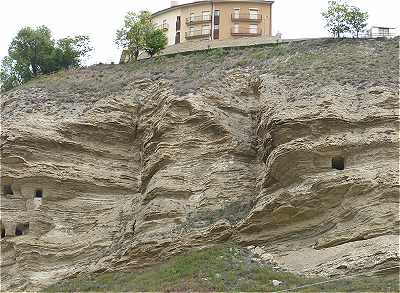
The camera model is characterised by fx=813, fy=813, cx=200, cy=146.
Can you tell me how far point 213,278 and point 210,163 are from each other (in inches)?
301

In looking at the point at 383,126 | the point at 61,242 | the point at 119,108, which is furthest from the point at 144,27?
the point at 383,126

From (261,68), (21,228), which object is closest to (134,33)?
(261,68)

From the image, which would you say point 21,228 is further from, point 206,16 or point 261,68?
point 206,16

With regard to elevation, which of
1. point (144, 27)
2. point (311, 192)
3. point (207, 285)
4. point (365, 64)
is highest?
point (144, 27)

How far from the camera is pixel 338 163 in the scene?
31.2m

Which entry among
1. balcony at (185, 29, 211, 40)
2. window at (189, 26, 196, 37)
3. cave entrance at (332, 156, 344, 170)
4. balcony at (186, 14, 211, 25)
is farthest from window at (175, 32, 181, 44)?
cave entrance at (332, 156, 344, 170)

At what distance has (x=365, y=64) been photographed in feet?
120

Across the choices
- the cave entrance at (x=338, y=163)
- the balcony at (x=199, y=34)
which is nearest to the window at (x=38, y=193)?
the cave entrance at (x=338, y=163)

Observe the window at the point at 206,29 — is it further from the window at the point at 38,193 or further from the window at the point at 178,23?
the window at the point at 38,193

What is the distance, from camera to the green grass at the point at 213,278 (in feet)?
82.7

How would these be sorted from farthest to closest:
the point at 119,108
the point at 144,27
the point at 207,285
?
1. the point at 144,27
2. the point at 119,108
3. the point at 207,285

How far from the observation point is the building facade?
58812 millimetres

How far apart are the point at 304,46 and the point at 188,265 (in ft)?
52.9

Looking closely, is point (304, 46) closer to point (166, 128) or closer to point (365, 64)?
point (365, 64)
